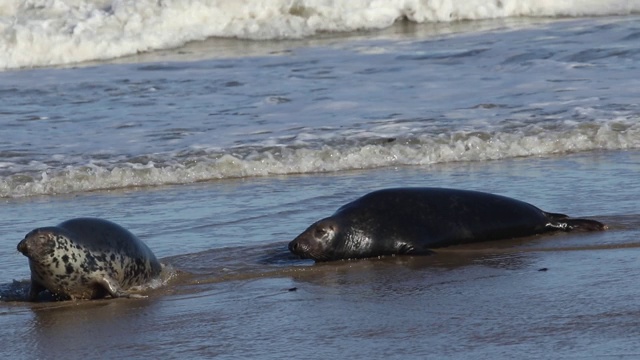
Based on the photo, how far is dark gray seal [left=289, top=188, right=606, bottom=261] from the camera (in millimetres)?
5783

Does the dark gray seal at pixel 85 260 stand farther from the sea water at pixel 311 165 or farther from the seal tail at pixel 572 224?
the seal tail at pixel 572 224

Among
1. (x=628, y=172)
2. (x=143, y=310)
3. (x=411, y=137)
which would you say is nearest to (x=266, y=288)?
(x=143, y=310)

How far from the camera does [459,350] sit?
13.3 ft

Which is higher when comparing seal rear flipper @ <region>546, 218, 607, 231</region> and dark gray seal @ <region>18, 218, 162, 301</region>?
dark gray seal @ <region>18, 218, 162, 301</region>

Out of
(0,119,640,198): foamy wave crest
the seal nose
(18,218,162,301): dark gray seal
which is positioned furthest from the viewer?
(0,119,640,198): foamy wave crest

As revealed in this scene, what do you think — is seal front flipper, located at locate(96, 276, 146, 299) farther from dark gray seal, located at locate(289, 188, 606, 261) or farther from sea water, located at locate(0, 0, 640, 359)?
dark gray seal, located at locate(289, 188, 606, 261)

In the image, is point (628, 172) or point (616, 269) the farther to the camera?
point (628, 172)

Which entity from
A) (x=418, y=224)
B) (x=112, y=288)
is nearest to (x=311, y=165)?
(x=418, y=224)

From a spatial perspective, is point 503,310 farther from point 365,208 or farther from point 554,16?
point 554,16

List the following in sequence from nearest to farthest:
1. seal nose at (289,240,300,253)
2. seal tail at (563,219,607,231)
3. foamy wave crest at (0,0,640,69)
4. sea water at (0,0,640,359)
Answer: sea water at (0,0,640,359) < seal nose at (289,240,300,253) < seal tail at (563,219,607,231) < foamy wave crest at (0,0,640,69)

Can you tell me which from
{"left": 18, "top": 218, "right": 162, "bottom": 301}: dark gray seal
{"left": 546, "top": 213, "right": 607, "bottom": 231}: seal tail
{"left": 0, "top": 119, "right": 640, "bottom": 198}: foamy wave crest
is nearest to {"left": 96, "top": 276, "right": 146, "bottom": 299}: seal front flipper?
{"left": 18, "top": 218, "right": 162, "bottom": 301}: dark gray seal

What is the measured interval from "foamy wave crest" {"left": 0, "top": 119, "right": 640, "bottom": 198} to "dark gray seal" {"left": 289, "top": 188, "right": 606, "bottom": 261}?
8.22 feet

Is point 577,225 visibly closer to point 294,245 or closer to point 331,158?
point 294,245

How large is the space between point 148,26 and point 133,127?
8448 millimetres
